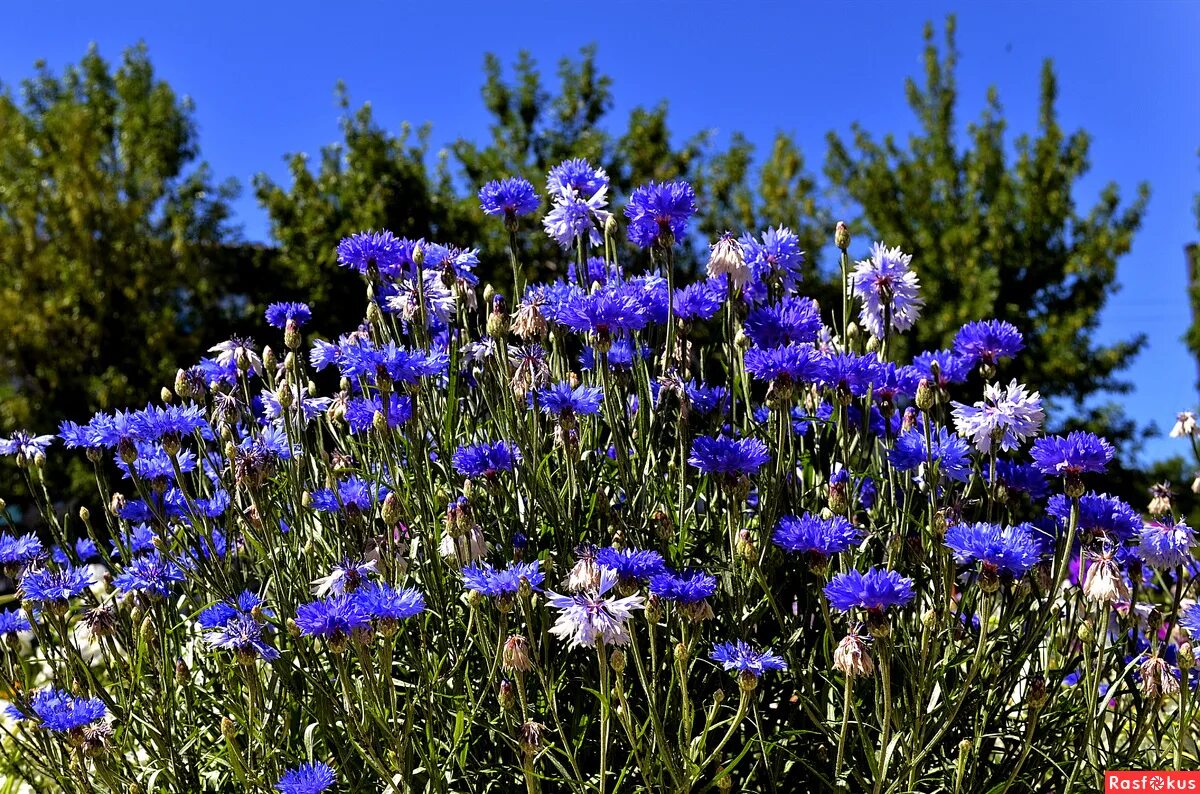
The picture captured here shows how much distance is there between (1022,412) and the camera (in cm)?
239

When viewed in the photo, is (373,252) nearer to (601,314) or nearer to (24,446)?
(601,314)

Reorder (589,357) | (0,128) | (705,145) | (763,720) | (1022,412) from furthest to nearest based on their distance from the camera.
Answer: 1. (0,128)
2. (705,145)
3. (589,357)
4. (763,720)
5. (1022,412)

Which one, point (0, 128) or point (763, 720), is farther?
point (0, 128)

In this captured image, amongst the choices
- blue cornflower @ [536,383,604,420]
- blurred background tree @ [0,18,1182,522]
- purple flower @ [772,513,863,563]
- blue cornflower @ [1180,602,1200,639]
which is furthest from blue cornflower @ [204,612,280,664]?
blurred background tree @ [0,18,1182,522]

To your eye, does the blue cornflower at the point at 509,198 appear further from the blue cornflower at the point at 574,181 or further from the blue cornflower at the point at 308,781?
the blue cornflower at the point at 308,781

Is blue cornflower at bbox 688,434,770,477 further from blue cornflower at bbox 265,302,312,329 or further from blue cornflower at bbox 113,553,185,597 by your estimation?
blue cornflower at bbox 113,553,185,597

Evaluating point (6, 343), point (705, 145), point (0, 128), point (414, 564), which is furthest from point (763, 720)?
point (0, 128)

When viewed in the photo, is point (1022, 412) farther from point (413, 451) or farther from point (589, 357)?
point (413, 451)

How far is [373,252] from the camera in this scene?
300 cm

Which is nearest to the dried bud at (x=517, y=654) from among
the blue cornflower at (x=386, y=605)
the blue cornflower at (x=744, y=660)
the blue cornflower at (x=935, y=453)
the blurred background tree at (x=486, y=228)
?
the blue cornflower at (x=386, y=605)

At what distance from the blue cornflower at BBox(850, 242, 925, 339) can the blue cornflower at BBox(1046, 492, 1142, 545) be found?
0.63 metres

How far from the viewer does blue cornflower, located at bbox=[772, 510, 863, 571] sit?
7.07 ft

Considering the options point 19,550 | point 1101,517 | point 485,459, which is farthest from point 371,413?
point 1101,517

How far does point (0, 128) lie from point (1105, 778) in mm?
15629
